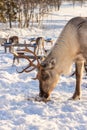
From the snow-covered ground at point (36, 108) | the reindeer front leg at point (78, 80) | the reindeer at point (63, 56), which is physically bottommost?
the snow-covered ground at point (36, 108)

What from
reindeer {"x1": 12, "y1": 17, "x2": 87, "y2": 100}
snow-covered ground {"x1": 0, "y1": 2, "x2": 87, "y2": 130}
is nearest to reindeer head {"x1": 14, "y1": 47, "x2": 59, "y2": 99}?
reindeer {"x1": 12, "y1": 17, "x2": 87, "y2": 100}

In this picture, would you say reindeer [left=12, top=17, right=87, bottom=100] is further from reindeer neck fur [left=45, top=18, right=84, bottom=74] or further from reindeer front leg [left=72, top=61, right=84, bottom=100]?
reindeer front leg [left=72, top=61, right=84, bottom=100]

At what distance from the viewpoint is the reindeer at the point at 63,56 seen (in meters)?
6.12

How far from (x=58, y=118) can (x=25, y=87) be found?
2320 mm

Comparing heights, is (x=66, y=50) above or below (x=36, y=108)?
above

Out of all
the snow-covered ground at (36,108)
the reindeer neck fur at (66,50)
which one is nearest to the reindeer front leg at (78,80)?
the snow-covered ground at (36,108)

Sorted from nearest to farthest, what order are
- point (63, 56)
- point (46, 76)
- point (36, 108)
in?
point (36, 108) → point (46, 76) → point (63, 56)

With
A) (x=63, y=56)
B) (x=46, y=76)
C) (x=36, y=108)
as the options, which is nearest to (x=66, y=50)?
(x=63, y=56)

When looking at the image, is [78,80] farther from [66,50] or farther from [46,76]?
[46,76]

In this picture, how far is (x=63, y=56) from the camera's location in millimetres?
6250

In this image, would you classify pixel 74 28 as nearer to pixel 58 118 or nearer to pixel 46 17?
pixel 58 118

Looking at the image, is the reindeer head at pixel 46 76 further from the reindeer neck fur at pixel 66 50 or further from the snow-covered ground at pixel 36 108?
the snow-covered ground at pixel 36 108

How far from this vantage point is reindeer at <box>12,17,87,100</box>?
6125 mm

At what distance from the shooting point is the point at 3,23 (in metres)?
26.4
